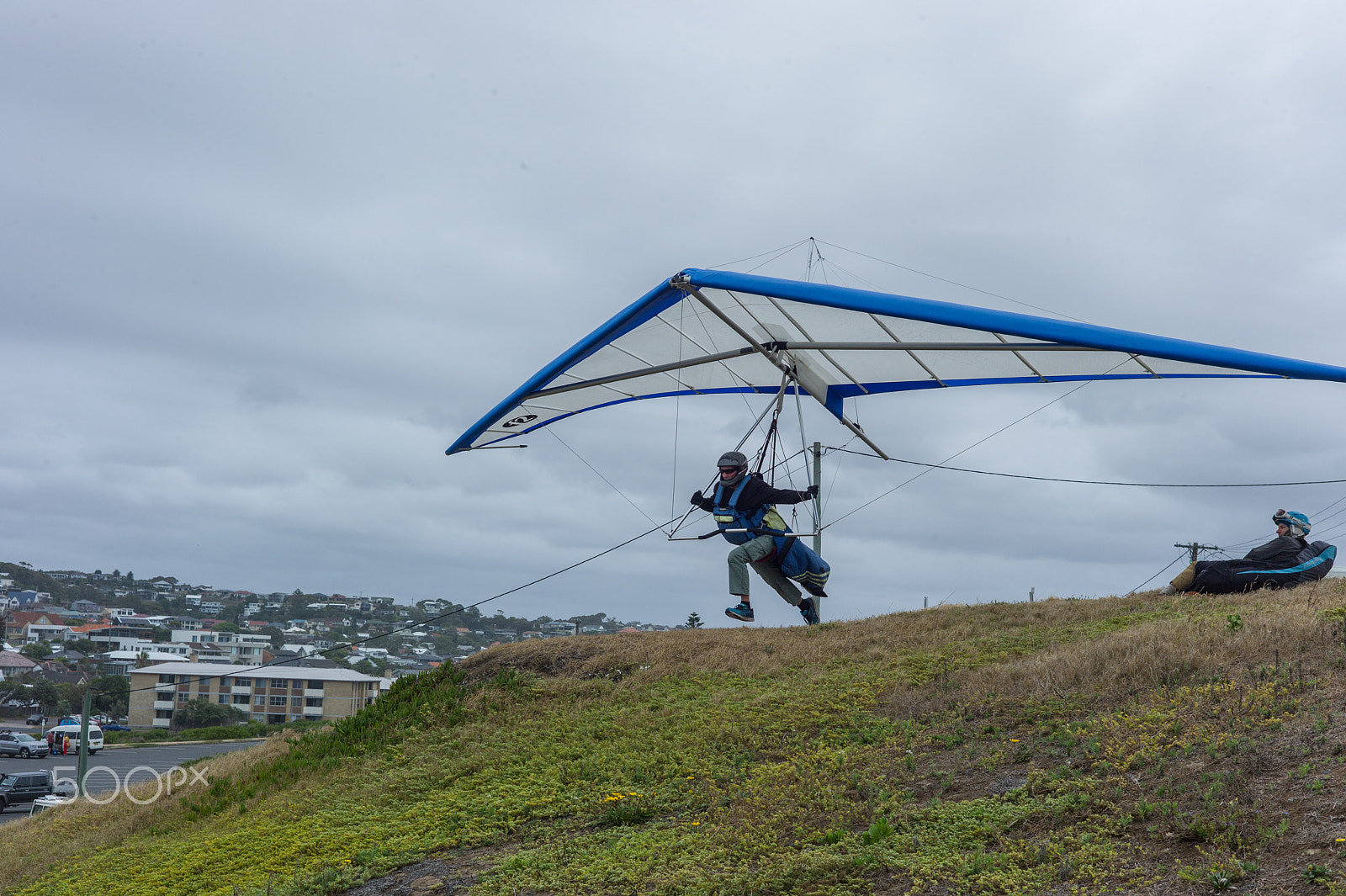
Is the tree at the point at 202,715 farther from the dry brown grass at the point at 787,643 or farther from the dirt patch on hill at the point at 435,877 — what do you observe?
the dirt patch on hill at the point at 435,877

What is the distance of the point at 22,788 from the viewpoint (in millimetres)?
25047

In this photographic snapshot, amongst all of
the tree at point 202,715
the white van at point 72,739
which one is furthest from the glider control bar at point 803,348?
the tree at point 202,715

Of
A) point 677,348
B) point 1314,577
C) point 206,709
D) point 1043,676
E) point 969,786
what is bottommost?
point 206,709

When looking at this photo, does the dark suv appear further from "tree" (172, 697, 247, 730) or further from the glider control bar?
"tree" (172, 697, 247, 730)

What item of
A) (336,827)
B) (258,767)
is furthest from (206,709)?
(336,827)

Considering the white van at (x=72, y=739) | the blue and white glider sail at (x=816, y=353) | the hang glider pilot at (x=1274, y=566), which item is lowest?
the white van at (x=72, y=739)

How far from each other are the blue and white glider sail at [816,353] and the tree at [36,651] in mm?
94819

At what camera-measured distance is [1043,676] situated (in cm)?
841

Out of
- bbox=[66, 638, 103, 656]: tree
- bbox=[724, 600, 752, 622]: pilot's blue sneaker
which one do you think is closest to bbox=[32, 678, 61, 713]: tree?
bbox=[66, 638, 103, 656]: tree

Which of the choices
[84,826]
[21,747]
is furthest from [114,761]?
[84,826]

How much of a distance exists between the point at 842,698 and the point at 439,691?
556 centimetres

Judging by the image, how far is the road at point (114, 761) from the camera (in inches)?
1032

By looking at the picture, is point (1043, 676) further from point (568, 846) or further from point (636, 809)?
point (568, 846)

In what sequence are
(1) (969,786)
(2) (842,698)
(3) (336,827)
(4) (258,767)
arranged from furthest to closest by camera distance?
(4) (258,767) → (2) (842,698) → (3) (336,827) → (1) (969,786)
